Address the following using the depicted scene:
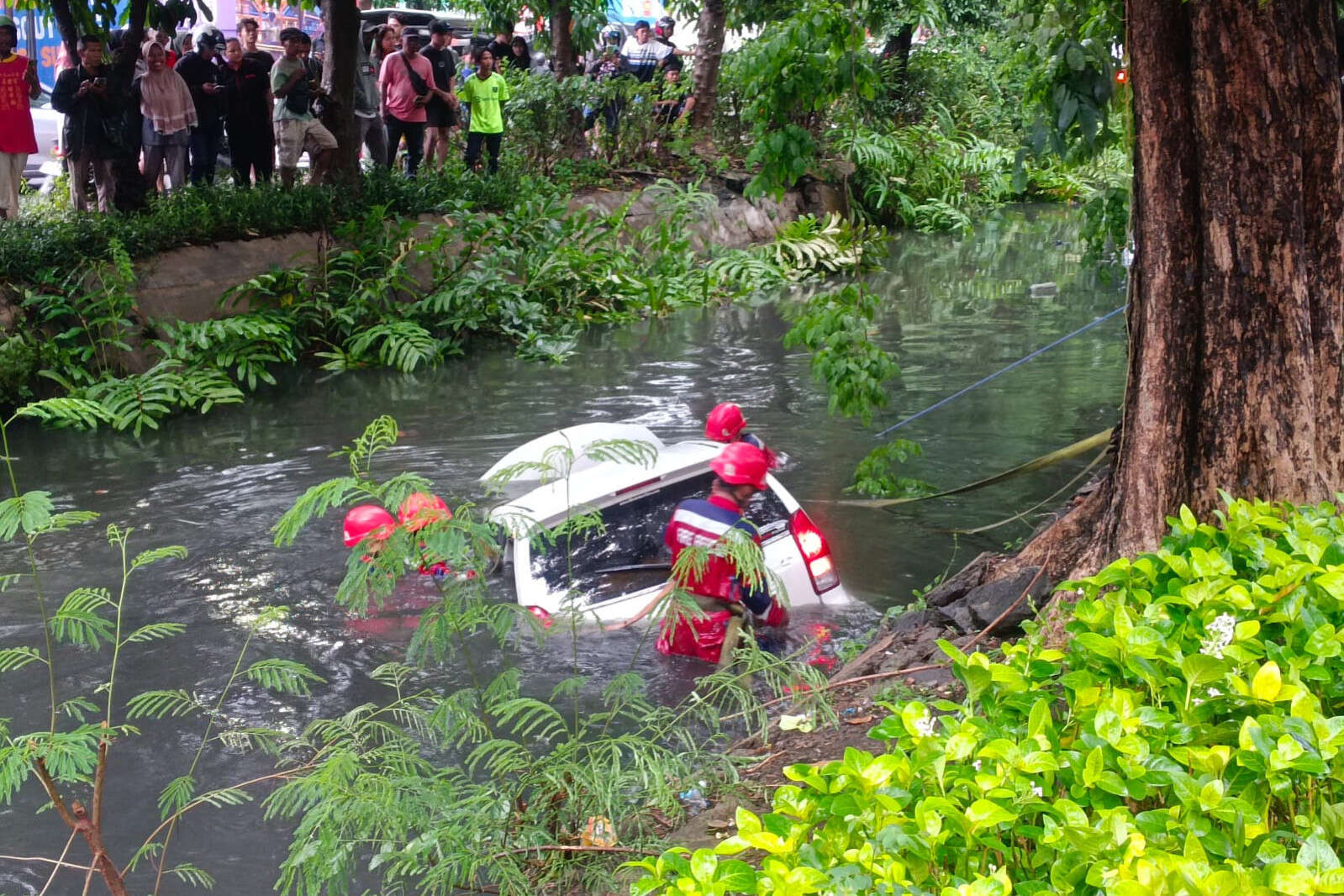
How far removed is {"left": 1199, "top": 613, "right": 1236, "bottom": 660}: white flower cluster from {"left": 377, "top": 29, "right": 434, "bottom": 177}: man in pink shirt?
634 inches

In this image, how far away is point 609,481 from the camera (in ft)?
24.3

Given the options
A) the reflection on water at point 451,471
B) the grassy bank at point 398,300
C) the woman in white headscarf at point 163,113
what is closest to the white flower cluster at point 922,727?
the reflection on water at point 451,471

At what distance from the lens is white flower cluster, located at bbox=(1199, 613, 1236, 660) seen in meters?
2.89

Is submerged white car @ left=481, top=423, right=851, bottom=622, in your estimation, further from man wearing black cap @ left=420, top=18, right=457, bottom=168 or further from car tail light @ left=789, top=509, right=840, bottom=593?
man wearing black cap @ left=420, top=18, right=457, bottom=168

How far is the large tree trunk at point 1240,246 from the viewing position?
191 inches

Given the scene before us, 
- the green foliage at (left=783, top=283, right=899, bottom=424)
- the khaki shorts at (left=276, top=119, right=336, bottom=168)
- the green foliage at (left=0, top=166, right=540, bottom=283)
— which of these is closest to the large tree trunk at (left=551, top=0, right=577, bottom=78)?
the green foliage at (left=0, top=166, right=540, bottom=283)

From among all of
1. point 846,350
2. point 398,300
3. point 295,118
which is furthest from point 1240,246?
point 295,118

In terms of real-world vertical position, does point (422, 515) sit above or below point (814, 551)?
above

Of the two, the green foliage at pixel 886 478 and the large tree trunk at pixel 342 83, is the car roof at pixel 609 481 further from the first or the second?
the large tree trunk at pixel 342 83

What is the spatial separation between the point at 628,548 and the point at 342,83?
34.9 feet

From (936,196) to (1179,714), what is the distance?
2560 cm

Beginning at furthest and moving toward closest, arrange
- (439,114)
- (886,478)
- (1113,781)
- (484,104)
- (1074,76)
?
(484,104) < (439,114) < (886,478) < (1074,76) < (1113,781)

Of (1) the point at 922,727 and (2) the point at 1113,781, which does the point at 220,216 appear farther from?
(2) the point at 1113,781

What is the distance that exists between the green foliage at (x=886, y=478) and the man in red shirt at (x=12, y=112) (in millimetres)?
9860
